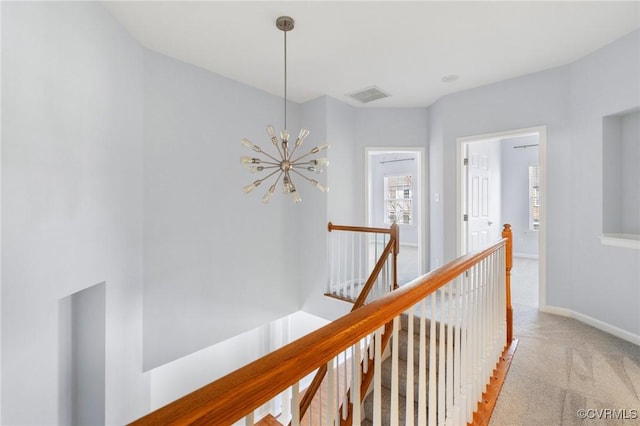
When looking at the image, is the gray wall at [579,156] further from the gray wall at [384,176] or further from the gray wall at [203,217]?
the gray wall at [384,176]

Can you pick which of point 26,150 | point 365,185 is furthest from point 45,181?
point 365,185

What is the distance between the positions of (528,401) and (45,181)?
3.24 meters

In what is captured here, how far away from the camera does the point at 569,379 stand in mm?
2090

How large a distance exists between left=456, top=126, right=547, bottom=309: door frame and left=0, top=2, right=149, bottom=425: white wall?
3.77m

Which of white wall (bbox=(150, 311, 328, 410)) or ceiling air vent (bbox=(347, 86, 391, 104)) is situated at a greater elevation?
ceiling air vent (bbox=(347, 86, 391, 104))

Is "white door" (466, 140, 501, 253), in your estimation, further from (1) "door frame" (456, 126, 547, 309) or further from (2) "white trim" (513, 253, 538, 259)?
(2) "white trim" (513, 253, 538, 259)

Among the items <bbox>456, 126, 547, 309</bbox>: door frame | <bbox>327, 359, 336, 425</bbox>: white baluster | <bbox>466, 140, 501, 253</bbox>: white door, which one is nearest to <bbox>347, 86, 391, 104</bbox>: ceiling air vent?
<bbox>456, 126, 547, 309</bbox>: door frame

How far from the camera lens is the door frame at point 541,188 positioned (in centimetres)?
344

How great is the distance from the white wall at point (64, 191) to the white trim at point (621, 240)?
450 centimetres

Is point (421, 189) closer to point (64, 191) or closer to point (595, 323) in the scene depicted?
point (595, 323)

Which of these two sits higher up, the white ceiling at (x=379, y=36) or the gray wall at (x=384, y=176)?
the white ceiling at (x=379, y=36)

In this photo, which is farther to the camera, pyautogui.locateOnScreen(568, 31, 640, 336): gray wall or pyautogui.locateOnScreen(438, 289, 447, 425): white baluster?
pyautogui.locateOnScreen(568, 31, 640, 336): gray wall

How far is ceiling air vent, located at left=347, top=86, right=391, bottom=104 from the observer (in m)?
3.98

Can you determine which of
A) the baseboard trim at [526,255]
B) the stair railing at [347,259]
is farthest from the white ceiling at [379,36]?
the baseboard trim at [526,255]
